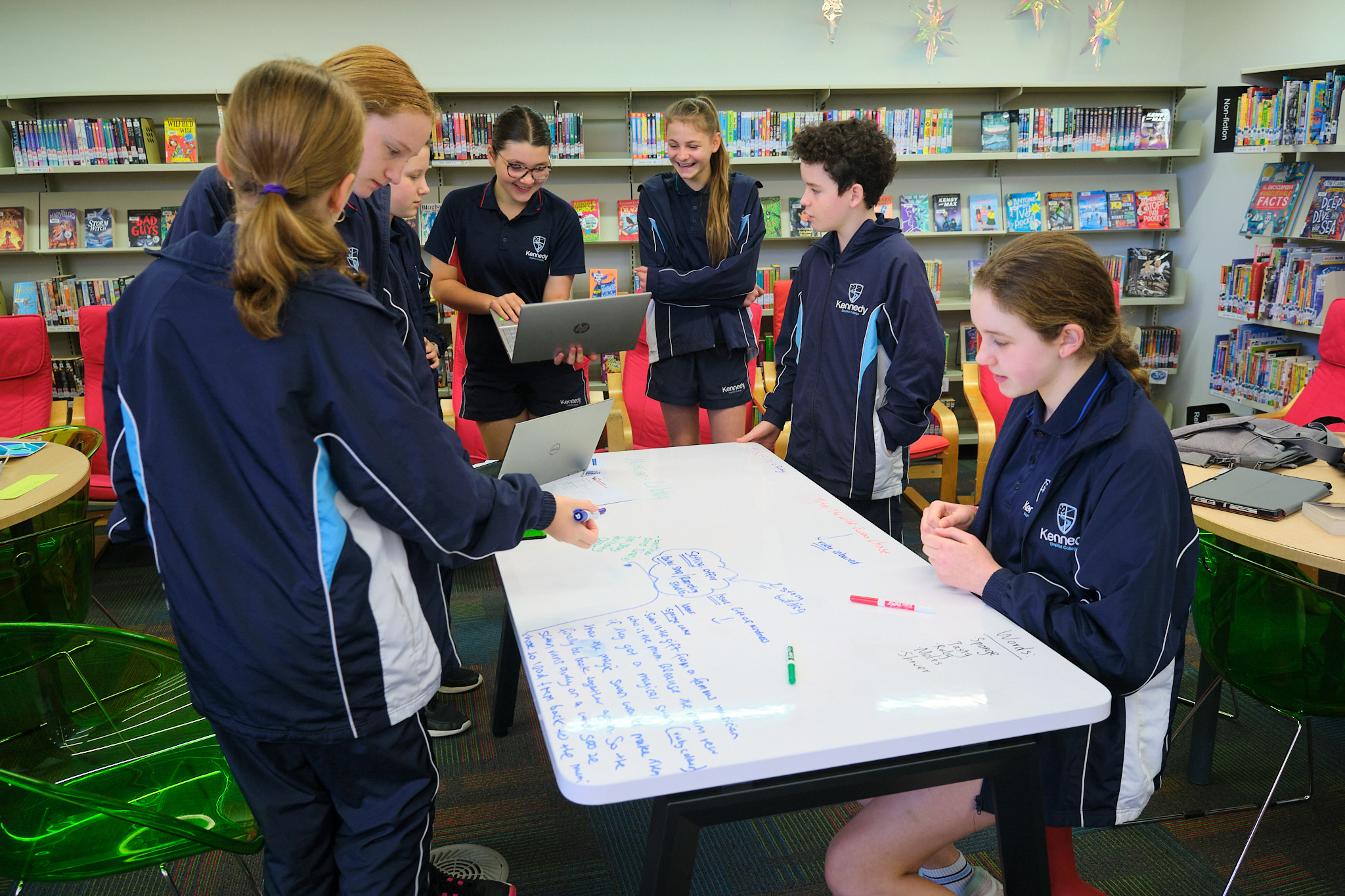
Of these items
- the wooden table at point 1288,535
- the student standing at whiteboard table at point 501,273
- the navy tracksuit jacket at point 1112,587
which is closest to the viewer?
the navy tracksuit jacket at point 1112,587

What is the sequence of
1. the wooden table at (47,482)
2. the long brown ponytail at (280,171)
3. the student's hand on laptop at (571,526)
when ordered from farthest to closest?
the wooden table at (47,482) → the student's hand on laptop at (571,526) → the long brown ponytail at (280,171)

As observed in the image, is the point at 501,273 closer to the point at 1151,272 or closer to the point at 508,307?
the point at 508,307

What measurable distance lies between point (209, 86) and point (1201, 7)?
5.40m

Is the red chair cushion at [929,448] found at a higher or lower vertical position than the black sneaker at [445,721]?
higher

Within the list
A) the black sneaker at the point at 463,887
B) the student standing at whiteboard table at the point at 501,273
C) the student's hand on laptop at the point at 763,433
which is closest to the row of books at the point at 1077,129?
the student standing at whiteboard table at the point at 501,273

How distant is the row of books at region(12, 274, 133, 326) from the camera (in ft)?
15.4

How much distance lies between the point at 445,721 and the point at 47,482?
1218 mm

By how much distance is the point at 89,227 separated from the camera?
471 cm

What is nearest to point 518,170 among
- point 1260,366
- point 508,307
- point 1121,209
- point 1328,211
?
point 508,307

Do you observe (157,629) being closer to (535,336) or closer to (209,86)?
(535,336)

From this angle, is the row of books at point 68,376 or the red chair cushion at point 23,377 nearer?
the red chair cushion at point 23,377

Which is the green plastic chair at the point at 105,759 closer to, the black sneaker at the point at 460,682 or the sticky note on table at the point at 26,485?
the sticky note on table at the point at 26,485

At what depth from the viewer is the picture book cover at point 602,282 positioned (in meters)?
4.98

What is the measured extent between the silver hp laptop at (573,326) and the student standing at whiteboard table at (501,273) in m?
0.09
